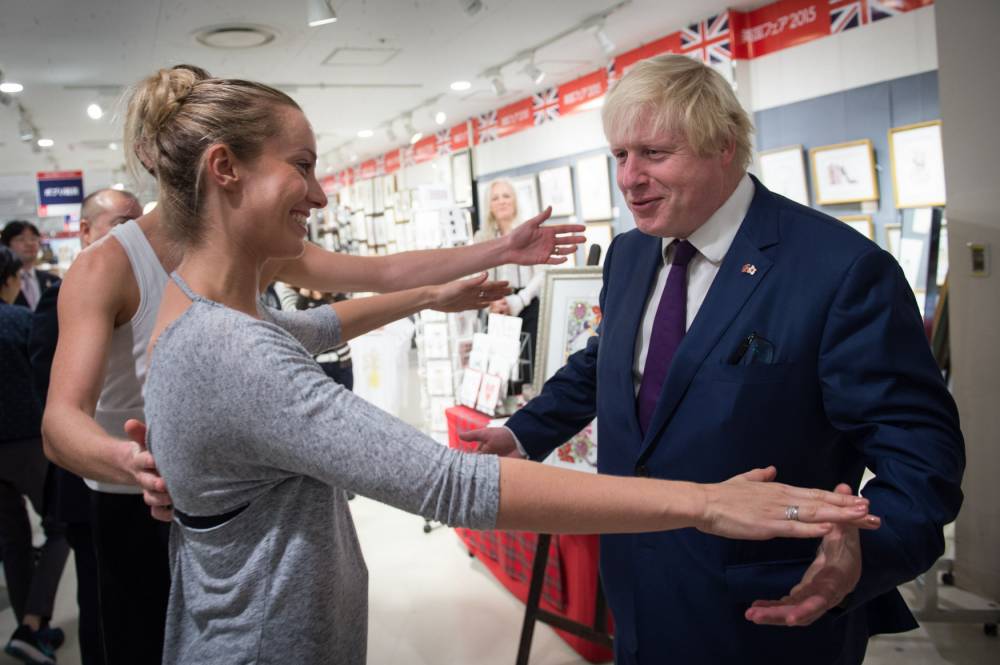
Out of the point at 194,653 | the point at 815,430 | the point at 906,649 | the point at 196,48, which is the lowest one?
the point at 906,649

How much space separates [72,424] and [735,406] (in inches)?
57.9

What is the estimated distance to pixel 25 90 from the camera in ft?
27.7

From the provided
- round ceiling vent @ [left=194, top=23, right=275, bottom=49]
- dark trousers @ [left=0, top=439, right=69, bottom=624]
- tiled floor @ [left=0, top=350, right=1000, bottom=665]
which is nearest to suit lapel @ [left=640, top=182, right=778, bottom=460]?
tiled floor @ [left=0, top=350, right=1000, bottom=665]

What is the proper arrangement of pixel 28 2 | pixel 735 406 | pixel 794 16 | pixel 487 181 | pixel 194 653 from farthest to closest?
1. pixel 487 181
2. pixel 794 16
3. pixel 28 2
4. pixel 735 406
5. pixel 194 653

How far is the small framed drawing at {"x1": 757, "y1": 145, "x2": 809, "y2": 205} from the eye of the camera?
6238mm

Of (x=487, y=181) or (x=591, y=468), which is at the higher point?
(x=487, y=181)

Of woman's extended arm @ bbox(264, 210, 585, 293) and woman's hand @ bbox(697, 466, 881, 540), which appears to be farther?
woman's extended arm @ bbox(264, 210, 585, 293)

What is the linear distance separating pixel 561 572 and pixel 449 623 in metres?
0.78

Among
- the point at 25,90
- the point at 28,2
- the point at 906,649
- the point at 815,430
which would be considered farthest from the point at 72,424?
the point at 25,90

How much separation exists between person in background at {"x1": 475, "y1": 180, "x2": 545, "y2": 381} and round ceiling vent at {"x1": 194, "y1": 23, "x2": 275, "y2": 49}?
2.77m

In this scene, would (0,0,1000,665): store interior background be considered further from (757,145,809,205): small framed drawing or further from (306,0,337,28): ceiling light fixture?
(306,0,337,28): ceiling light fixture

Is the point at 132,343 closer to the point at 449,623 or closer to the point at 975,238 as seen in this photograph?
the point at 449,623

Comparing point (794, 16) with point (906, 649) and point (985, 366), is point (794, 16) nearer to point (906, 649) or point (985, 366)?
point (985, 366)

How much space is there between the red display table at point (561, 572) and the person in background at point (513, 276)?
93cm
